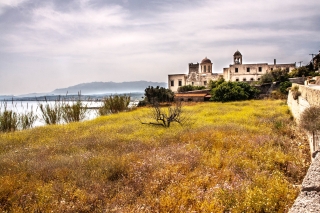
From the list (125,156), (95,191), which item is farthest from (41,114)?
(95,191)

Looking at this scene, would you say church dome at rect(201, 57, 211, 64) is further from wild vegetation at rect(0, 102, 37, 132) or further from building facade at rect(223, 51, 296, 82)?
wild vegetation at rect(0, 102, 37, 132)

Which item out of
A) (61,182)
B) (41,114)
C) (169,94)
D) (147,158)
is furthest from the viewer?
(169,94)

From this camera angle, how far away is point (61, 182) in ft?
18.1

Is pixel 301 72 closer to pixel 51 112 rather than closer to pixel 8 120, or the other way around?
pixel 51 112

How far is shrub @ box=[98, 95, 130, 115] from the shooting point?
65.2 feet

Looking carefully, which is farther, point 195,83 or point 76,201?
point 195,83

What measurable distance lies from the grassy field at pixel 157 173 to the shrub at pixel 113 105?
9.96 m

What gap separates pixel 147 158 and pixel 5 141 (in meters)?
6.28

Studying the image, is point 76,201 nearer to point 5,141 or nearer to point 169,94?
point 5,141

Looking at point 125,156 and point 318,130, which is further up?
point 318,130

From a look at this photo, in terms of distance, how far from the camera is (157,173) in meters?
5.93

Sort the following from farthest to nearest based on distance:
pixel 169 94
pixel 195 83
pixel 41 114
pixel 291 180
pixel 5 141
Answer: pixel 195 83 → pixel 169 94 → pixel 41 114 → pixel 5 141 → pixel 291 180

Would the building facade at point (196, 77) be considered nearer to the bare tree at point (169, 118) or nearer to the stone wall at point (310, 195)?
the bare tree at point (169, 118)

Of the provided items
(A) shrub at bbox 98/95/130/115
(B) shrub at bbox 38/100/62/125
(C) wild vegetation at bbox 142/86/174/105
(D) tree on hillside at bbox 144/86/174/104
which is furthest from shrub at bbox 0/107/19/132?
(D) tree on hillside at bbox 144/86/174/104
